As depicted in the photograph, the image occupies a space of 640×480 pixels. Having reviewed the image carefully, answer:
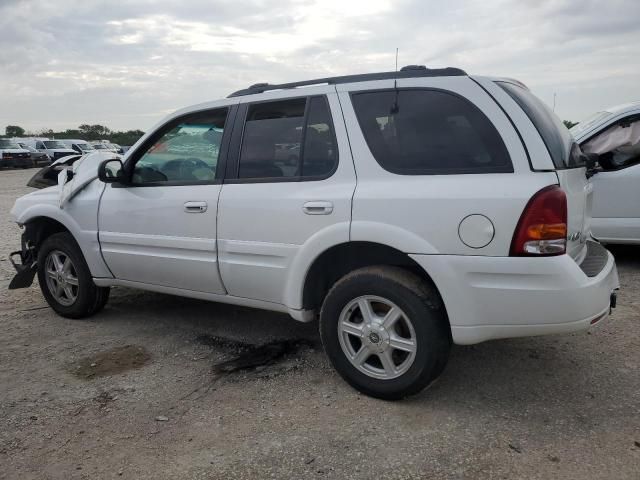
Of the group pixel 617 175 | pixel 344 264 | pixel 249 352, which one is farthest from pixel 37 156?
pixel 344 264

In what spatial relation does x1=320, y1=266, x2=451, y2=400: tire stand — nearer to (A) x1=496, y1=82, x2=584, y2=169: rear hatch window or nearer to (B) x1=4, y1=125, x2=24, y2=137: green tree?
(A) x1=496, y1=82, x2=584, y2=169: rear hatch window

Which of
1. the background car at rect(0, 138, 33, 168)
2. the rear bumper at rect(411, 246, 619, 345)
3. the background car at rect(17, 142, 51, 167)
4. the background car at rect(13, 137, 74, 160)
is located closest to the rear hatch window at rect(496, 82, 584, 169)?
the rear bumper at rect(411, 246, 619, 345)

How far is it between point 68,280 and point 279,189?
94.2 inches

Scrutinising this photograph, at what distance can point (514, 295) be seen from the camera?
2.77 meters

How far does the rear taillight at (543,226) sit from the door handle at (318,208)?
1.03 meters

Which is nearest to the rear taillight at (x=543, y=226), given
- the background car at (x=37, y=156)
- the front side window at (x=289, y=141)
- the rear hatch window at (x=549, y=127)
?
the rear hatch window at (x=549, y=127)

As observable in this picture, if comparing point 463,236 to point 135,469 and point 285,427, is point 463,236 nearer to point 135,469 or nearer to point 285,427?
point 285,427

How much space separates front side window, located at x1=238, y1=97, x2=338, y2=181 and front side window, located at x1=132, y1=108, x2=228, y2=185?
27 centimetres

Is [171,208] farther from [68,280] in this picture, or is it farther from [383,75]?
[383,75]

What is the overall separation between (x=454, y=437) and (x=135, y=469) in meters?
1.57

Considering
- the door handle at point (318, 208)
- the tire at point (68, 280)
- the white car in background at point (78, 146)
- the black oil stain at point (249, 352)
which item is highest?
the white car in background at point (78, 146)

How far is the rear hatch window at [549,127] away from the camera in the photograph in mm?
2916

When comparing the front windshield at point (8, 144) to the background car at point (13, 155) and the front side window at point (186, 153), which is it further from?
the front side window at point (186, 153)

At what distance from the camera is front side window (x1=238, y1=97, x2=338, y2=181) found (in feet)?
11.0
